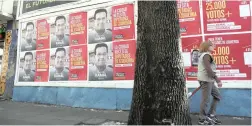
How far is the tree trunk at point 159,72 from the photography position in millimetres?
3779

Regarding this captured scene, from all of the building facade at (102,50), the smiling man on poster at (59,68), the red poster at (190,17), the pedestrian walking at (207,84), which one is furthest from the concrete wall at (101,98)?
the red poster at (190,17)

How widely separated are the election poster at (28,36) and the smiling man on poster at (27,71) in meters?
0.24

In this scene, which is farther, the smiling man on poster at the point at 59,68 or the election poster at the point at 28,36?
the election poster at the point at 28,36

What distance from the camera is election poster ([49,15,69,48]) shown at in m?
7.86

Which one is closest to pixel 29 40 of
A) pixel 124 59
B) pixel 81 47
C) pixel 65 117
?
pixel 81 47

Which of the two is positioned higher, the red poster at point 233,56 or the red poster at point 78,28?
the red poster at point 78,28

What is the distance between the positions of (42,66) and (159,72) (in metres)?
5.53

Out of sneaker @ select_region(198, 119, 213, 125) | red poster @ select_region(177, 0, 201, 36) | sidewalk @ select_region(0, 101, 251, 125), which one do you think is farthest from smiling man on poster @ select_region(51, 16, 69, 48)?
sneaker @ select_region(198, 119, 213, 125)

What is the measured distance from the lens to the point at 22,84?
8547mm

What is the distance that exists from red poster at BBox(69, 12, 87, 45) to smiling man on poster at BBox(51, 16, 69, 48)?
0.25 meters

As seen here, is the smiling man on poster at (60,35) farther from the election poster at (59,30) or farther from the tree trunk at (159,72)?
the tree trunk at (159,72)

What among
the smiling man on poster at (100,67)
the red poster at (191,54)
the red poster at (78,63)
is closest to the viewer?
the red poster at (191,54)

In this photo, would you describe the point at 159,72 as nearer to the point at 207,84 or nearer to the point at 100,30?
the point at 207,84

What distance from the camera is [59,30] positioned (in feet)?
26.3
